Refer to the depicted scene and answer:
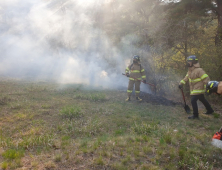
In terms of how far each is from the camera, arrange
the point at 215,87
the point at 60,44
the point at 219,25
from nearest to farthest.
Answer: the point at 215,87 → the point at 219,25 → the point at 60,44

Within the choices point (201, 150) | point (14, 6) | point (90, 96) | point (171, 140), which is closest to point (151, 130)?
point (171, 140)

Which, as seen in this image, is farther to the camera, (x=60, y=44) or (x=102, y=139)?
(x=60, y=44)

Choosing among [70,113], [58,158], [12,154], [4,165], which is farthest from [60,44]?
[4,165]

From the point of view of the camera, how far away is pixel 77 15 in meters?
19.0

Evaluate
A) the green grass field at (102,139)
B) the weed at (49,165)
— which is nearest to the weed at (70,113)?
the green grass field at (102,139)

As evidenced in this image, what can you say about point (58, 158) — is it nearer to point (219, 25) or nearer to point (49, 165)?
point (49, 165)

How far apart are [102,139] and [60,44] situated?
60.0 feet

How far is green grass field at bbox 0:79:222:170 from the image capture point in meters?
3.22

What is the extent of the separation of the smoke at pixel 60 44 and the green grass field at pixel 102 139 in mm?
6996

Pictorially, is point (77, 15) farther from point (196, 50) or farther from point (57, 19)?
point (196, 50)

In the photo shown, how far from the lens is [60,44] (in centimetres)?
2062

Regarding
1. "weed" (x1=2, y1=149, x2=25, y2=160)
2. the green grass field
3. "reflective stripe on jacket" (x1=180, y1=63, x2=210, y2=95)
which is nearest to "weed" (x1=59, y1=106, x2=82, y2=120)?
the green grass field

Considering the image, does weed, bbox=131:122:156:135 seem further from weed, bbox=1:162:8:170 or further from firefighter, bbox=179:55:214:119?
weed, bbox=1:162:8:170

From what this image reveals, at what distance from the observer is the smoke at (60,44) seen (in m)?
15.5
